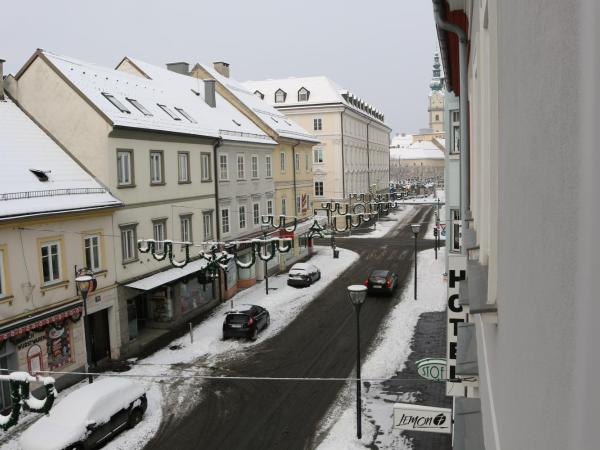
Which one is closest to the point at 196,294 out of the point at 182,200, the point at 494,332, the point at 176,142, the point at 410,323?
the point at 182,200

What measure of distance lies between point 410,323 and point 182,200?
40.7 feet

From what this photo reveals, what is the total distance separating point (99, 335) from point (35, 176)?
6.56 m

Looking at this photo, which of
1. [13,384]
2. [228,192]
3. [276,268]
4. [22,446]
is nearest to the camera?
[13,384]

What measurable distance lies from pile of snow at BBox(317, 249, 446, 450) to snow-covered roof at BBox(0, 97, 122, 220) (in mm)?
11647

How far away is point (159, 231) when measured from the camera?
26.7m

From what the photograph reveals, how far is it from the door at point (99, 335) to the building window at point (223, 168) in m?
11.6

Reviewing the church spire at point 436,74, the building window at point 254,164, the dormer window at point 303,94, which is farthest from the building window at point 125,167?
the church spire at point 436,74

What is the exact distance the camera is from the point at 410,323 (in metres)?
27.1

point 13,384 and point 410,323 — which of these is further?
point 410,323

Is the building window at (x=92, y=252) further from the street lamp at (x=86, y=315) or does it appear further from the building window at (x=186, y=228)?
the building window at (x=186, y=228)

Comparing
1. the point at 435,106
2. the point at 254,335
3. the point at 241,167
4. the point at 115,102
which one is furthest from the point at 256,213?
the point at 435,106

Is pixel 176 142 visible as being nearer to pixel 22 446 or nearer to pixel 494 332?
pixel 22 446

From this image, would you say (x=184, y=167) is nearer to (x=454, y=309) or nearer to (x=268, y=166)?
(x=268, y=166)

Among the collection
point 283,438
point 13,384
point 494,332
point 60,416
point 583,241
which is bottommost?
point 283,438
